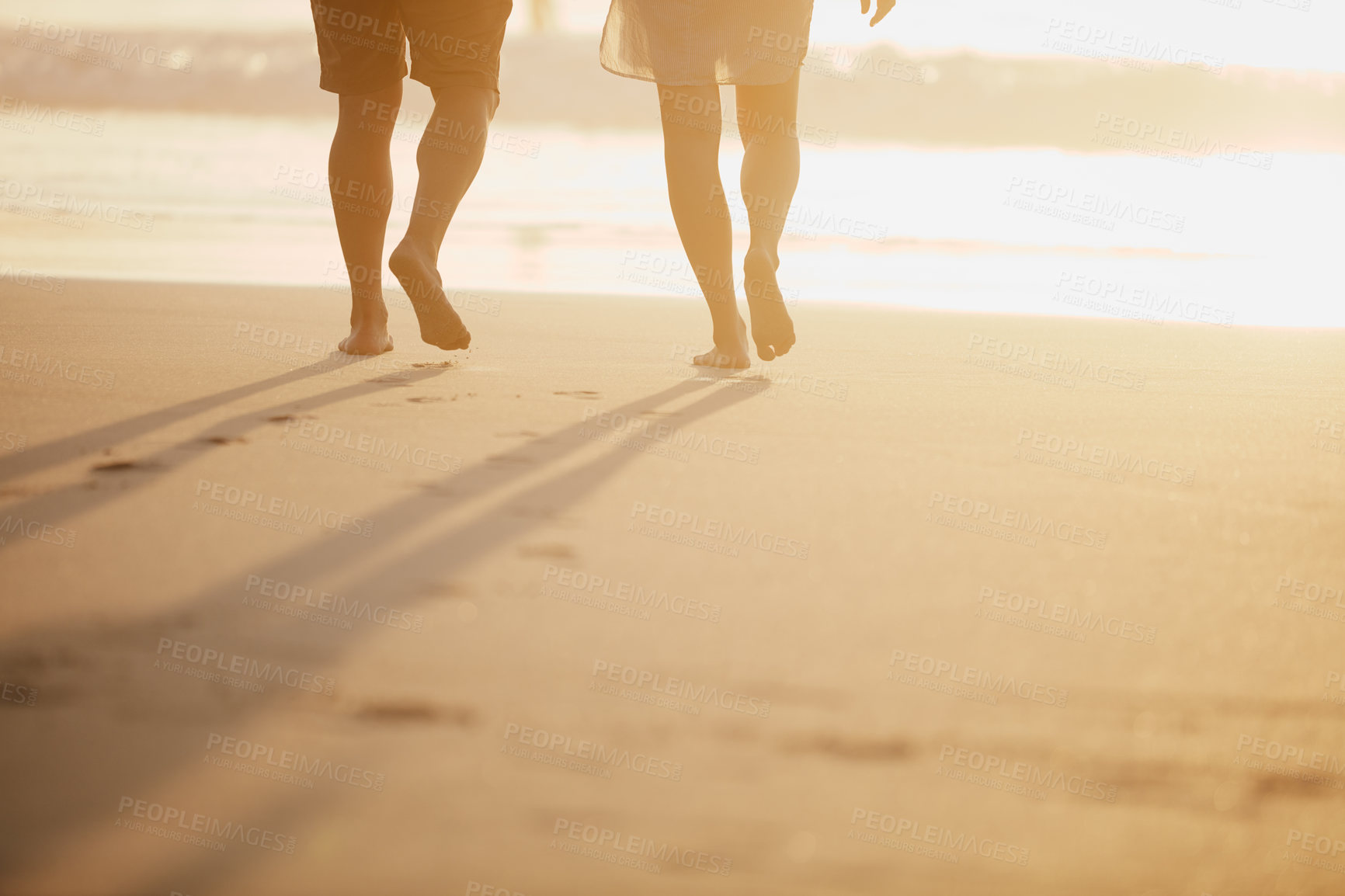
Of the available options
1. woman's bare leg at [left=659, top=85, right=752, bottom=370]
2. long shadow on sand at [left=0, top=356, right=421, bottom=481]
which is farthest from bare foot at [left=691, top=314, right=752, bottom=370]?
long shadow on sand at [left=0, top=356, right=421, bottom=481]

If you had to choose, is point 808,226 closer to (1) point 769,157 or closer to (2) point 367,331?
(1) point 769,157

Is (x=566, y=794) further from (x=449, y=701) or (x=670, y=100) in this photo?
(x=670, y=100)

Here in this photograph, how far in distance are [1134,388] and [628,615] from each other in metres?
1.94

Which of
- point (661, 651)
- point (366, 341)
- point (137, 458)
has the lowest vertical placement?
point (661, 651)

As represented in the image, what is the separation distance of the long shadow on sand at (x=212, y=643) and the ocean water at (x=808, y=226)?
2.71 m

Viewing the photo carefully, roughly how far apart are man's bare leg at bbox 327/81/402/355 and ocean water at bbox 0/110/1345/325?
4.14ft

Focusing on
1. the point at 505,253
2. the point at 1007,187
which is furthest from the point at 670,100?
the point at 1007,187

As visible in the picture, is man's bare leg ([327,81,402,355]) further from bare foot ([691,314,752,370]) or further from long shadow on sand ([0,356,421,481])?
bare foot ([691,314,752,370])

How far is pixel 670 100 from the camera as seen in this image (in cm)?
296

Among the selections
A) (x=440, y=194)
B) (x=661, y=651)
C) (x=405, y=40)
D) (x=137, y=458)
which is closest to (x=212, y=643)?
(x=661, y=651)

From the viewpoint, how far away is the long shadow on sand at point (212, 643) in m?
0.89

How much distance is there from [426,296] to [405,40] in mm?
796

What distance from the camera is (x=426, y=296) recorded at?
267 centimetres

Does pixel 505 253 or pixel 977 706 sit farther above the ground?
pixel 505 253
